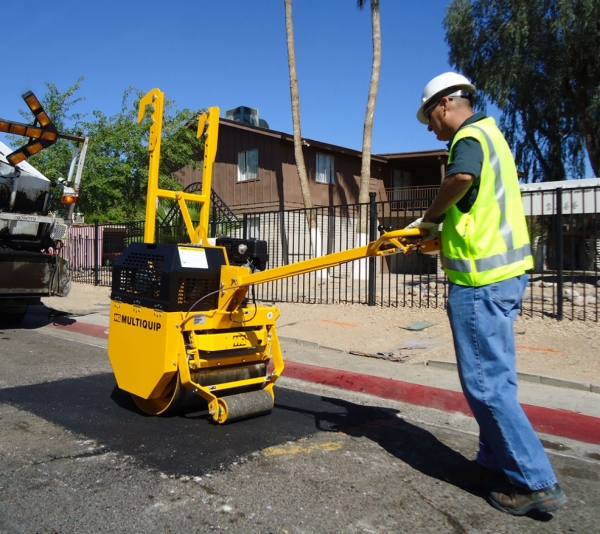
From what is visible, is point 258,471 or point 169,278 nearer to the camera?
point 258,471

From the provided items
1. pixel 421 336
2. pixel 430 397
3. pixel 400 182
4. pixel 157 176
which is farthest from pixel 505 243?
pixel 400 182

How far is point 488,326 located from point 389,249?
747mm

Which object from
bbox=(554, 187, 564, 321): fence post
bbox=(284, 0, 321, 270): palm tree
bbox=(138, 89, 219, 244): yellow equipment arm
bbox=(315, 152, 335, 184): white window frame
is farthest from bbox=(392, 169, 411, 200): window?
bbox=(138, 89, 219, 244): yellow equipment arm

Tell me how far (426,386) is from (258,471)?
262 centimetres

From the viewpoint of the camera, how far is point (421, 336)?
7883mm

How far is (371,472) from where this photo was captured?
3.48 m

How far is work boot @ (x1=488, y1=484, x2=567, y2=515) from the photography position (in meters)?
2.86

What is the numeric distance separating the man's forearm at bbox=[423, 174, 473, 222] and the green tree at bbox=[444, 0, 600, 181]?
19.4 meters

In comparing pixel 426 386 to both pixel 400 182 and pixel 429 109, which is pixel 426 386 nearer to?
pixel 429 109

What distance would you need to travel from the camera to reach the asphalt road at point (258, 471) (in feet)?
9.36

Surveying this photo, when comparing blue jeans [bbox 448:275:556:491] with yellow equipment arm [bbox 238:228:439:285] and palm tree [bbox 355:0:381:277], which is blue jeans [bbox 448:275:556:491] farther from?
palm tree [bbox 355:0:381:277]

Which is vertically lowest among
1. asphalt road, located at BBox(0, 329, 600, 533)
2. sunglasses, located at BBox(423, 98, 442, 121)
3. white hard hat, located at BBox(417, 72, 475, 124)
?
asphalt road, located at BBox(0, 329, 600, 533)

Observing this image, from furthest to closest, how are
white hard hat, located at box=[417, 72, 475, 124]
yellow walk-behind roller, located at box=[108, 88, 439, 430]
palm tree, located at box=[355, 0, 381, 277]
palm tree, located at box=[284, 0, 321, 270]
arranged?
palm tree, located at box=[284, 0, 321, 270], palm tree, located at box=[355, 0, 381, 277], yellow walk-behind roller, located at box=[108, 88, 439, 430], white hard hat, located at box=[417, 72, 475, 124]

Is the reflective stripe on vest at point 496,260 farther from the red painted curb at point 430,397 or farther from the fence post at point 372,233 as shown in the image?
the fence post at point 372,233
